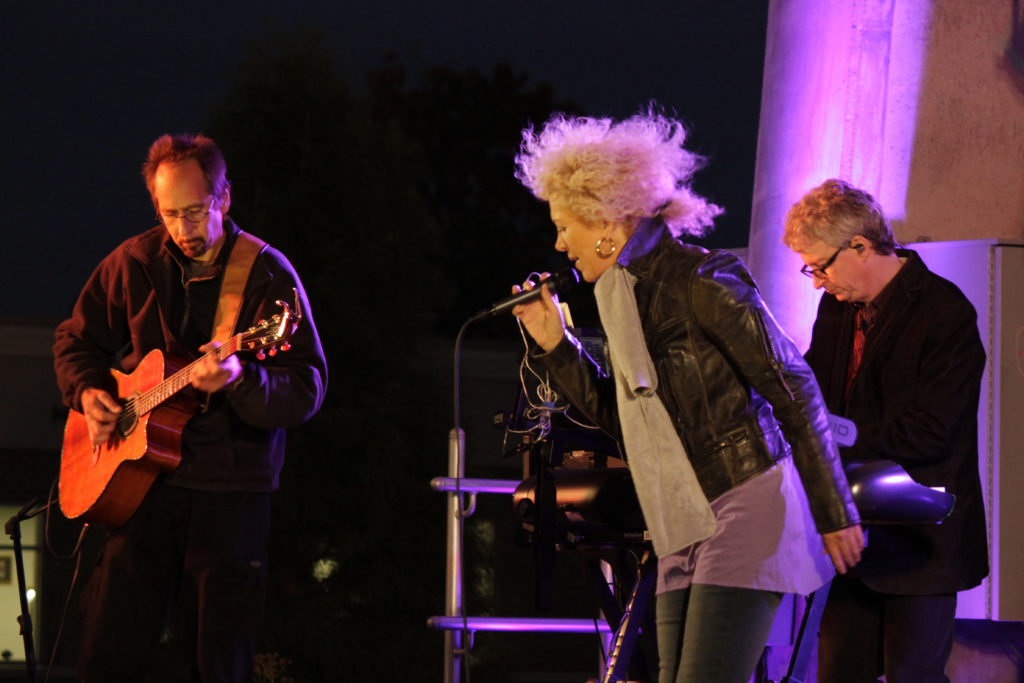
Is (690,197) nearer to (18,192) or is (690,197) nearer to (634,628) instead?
(634,628)

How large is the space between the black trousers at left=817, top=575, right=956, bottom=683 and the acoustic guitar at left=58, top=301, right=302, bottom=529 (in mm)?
1778

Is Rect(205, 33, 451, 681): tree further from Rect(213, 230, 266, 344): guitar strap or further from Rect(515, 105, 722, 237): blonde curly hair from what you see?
Rect(515, 105, 722, 237): blonde curly hair

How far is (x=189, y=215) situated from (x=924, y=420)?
220cm

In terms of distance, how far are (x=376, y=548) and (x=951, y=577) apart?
7.01 meters

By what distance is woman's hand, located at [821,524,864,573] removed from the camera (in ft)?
8.56

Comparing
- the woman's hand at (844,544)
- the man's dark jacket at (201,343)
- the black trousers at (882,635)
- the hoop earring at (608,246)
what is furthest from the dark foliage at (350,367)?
the woman's hand at (844,544)

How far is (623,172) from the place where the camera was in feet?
9.21

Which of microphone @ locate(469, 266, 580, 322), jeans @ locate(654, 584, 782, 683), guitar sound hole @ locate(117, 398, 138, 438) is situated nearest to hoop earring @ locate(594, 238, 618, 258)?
microphone @ locate(469, 266, 580, 322)

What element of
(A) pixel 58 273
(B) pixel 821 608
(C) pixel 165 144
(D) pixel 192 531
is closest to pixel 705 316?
(B) pixel 821 608

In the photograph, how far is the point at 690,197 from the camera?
2.88 meters

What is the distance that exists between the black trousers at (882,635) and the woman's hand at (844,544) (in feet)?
2.79

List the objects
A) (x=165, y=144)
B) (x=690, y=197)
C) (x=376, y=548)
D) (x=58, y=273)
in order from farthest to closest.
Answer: (x=58, y=273) < (x=376, y=548) < (x=165, y=144) < (x=690, y=197)

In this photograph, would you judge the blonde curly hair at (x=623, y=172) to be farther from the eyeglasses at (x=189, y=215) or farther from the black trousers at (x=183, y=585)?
the black trousers at (x=183, y=585)

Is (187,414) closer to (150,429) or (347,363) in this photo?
(150,429)
